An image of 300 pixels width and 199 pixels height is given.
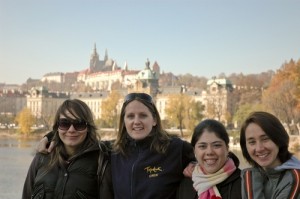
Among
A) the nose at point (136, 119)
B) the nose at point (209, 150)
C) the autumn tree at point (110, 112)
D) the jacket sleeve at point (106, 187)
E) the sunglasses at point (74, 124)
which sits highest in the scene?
the nose at point (136, 119)

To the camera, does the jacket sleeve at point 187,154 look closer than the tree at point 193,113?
Yes

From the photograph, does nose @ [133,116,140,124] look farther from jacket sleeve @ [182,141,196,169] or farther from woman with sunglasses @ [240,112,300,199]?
woman with sunglasses @ [240,112,300,199]

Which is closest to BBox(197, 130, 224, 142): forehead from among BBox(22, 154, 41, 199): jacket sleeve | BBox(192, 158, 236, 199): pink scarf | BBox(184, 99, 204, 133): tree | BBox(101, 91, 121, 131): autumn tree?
BBox(192, 158, 236, 199): pink scarf

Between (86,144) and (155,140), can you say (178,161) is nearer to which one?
(155,140)

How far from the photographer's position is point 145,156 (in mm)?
4445

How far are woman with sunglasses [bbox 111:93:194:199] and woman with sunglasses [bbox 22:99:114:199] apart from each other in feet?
0.47

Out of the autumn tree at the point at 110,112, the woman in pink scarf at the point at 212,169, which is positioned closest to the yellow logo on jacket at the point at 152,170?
the woman in pink scarf at the point at 212,169

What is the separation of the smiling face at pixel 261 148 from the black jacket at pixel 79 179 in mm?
1414

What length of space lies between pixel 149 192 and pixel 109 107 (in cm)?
6222

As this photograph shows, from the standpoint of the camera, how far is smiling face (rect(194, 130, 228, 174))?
158 inches

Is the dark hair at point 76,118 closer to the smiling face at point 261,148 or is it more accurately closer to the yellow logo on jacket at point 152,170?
the yellow logo on jacket at point 152,170

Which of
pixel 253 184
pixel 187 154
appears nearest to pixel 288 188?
pixel 253 184

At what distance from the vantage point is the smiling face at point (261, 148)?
3.80 m

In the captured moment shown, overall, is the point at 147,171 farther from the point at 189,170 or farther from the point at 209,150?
the point at 209,150
